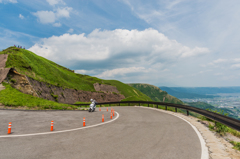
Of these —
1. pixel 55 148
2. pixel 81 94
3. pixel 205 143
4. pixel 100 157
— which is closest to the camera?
pixel 100 157

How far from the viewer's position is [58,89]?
4297 cm

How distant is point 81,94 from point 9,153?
55.6 meters

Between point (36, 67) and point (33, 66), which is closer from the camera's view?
point (33, 66)

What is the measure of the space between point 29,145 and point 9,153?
0.91 m

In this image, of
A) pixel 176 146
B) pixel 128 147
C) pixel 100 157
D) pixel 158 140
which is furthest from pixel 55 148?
pixel 176 146

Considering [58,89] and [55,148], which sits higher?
[58,89]

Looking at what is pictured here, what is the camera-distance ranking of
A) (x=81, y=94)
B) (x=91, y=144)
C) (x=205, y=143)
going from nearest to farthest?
(x=91, y=144)
(x=205, y=143)
(x=81, y=94)

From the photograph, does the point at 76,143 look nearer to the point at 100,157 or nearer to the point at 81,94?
the point at 100,157

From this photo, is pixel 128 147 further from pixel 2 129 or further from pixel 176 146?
pixel 2 129

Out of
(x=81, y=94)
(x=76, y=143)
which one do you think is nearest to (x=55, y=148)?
(x=76, y=143)

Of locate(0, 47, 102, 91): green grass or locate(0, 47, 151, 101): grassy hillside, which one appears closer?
locate(0, 47, 102, 91): green grass

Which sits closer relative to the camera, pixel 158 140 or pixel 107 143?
pixel 107 143

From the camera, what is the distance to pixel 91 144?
5723 millimetres

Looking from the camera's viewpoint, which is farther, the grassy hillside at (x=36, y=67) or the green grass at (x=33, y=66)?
the grassy hillside at (x=36, y=67)
